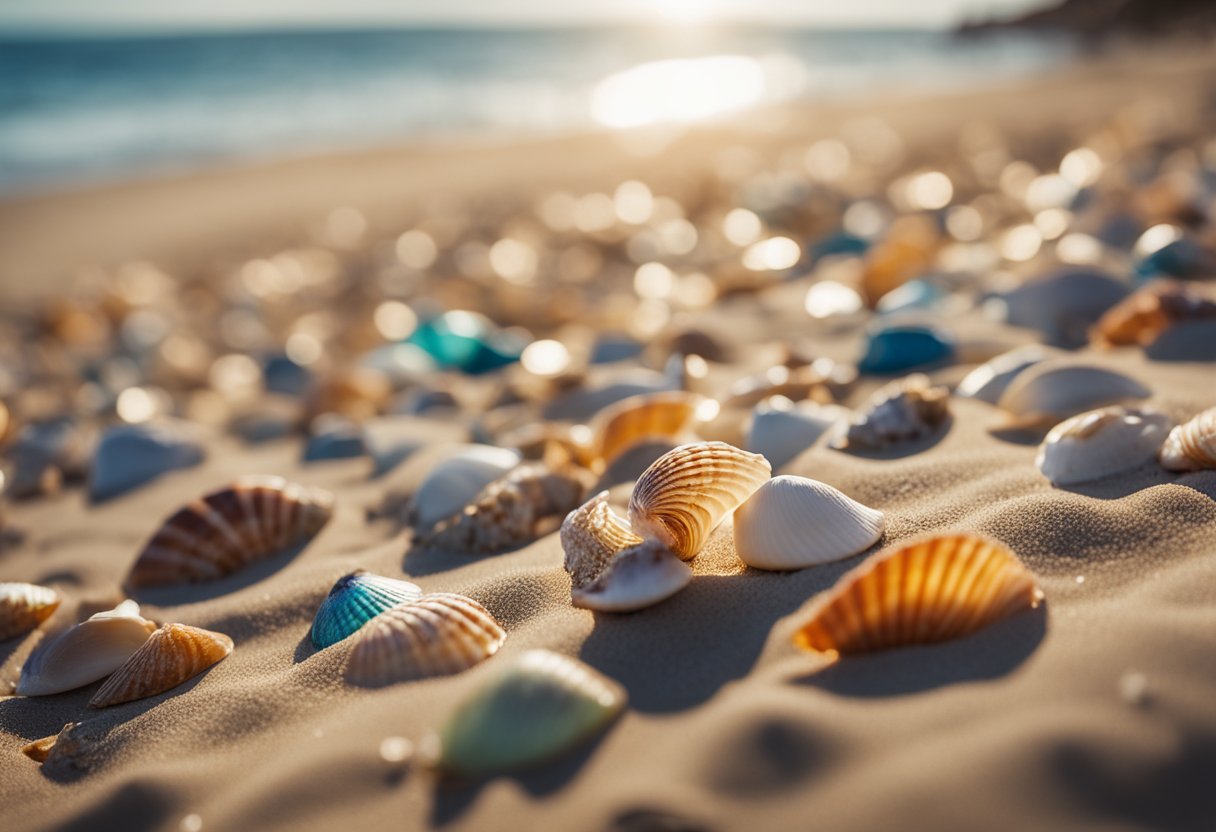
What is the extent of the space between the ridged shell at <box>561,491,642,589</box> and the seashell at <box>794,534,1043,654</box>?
37cm

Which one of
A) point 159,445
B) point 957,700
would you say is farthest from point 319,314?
point 957,700

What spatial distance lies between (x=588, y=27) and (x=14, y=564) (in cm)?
4887

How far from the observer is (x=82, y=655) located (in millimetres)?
1645

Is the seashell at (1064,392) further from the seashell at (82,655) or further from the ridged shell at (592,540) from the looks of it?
the seashell at (82,655)

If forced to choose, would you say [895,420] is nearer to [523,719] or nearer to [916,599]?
[916,599]

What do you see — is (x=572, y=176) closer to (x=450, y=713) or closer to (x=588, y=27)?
(x=450, y=713)

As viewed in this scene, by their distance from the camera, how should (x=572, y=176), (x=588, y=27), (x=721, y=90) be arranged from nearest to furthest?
(x=572, y=176) < (x=721, y=90) < (x=588, y=27)

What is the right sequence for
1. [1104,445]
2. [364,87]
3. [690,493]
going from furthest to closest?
[364,87]
[1104,445]
[690,493]

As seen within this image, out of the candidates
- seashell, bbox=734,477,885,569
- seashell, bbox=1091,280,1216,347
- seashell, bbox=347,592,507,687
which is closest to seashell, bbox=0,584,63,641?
seashell, bbox=347,592,507,687

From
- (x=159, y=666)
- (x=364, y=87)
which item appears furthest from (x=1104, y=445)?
(x=364, y=87)

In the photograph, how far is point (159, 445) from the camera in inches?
111

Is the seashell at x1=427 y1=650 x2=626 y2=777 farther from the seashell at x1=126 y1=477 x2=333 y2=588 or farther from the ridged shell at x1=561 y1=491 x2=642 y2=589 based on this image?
the seashell at x1=126 y1=477 x2=333 y2=588

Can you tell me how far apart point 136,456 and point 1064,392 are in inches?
98.2

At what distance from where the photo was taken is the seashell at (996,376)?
2188mm
